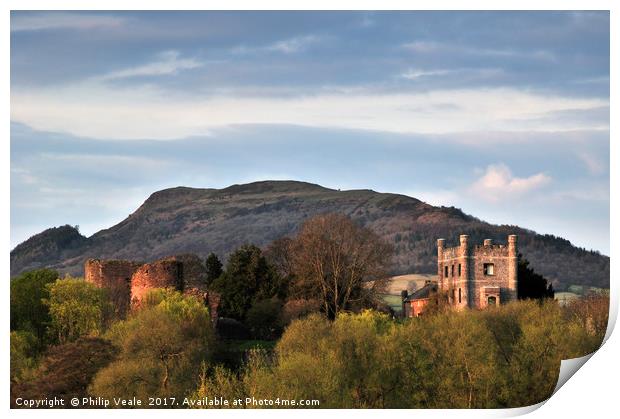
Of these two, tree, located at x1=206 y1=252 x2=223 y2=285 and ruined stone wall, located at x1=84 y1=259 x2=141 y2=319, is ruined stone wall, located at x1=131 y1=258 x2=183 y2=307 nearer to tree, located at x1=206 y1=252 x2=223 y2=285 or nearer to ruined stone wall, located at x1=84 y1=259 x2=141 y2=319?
ruined stone wall, located at x1=84 y1=259 x2=141 y2=319

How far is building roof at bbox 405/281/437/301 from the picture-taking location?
66312 mm

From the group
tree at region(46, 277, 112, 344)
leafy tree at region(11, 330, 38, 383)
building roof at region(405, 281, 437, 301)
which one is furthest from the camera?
building roof at region(405, 281, 437, 301)

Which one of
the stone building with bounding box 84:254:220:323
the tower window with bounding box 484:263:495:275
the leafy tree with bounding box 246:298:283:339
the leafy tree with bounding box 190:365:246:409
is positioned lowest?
the leafy tree with bounding box 190:365:246:409

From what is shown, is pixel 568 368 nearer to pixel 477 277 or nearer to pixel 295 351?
pixel 295 351

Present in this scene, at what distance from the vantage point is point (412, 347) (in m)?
44.2

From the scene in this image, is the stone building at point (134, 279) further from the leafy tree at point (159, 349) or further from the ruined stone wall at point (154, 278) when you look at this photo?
the leafy tree at point (159, 349)

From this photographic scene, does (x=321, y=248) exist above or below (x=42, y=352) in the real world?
above

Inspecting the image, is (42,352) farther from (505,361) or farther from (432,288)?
(432,288)

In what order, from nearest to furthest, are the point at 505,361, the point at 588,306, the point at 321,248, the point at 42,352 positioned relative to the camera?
the point at 505,361
the point at 42,352
the point at 588,306
the point at 321,248

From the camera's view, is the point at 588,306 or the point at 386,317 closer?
the point at 588,306

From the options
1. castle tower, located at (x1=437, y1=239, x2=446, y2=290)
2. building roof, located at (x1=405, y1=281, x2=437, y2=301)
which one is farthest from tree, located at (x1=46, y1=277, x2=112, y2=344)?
castle tower, located at (x1=437, y1=239, x2=446, y2=290)

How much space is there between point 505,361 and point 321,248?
17.7 m

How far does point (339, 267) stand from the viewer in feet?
193
